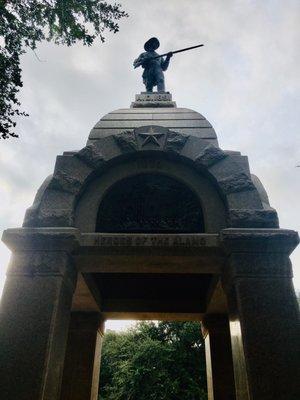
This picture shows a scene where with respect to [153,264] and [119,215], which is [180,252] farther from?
[119,215]

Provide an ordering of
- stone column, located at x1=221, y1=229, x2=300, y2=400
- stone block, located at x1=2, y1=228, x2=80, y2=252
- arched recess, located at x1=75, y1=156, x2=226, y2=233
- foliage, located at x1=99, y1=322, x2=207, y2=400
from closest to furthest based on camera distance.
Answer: stone column, located at x1=221, y1=229, x2=300, y2=400 → stone block, located at x1=2, y1=228, x2=80, y2=252 → arched recess, located at x1=75, y1=156, x2=226, y2=233 → foliage, located at x1=99, y1=322, x2=207, y2=400

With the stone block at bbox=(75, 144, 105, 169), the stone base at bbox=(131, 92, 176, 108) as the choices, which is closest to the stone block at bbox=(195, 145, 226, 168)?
the stone block at bbox=(75, 144, 105, 169)

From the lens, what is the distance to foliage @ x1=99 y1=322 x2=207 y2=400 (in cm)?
2530

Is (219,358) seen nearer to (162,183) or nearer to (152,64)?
(162,183)

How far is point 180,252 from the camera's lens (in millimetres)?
5430

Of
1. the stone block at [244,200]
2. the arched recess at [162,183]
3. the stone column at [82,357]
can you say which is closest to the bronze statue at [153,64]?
the arched recess at [162,183]

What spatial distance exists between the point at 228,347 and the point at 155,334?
25.0m

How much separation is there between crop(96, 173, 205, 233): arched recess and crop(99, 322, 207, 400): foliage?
23.3 m

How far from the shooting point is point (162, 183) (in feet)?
21.1

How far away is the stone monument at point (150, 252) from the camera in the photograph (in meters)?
4.41

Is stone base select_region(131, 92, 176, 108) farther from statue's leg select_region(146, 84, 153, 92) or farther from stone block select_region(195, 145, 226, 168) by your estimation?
stone block select_region(195, 145, 226, 168)

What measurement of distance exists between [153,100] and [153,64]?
2.39m

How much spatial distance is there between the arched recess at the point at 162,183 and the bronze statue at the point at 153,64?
4.80 meters

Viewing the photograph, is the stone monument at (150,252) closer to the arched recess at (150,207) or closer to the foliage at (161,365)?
the arched recess at (150,207)
